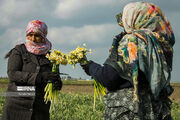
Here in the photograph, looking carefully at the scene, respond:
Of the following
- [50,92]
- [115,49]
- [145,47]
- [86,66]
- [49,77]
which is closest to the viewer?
A: [145,47]

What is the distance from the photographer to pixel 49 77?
3.16 m

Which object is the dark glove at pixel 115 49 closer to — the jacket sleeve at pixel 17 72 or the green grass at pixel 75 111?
the jacket sleeve at pixel 17 72

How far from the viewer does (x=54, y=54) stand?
3027 mm


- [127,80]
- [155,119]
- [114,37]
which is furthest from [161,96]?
[114,37]

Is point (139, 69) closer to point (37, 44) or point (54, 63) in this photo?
point (54, 63)

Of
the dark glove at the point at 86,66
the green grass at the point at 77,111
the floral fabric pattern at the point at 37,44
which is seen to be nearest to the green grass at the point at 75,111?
the green grass at the point at 77,111

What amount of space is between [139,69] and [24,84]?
169 centimetres

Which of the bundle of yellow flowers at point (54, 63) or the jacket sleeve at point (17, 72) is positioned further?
the jacket sleeve at point (17, 72)

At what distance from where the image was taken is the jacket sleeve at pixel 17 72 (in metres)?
3.19

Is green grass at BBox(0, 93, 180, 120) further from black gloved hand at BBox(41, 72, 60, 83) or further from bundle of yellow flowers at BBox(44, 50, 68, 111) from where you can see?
black gloved hand at BBox(41, 72, 60, 83)

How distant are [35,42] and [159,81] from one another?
1.99m

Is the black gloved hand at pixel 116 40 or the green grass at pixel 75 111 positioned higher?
the black gloved hand at pixel 116 40

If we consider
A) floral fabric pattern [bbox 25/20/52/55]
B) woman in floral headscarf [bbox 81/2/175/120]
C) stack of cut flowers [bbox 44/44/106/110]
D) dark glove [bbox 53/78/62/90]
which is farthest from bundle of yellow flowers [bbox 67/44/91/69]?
floral fabric pattern [bbox 25/20/52/55]

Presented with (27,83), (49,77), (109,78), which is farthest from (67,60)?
(109,78)
